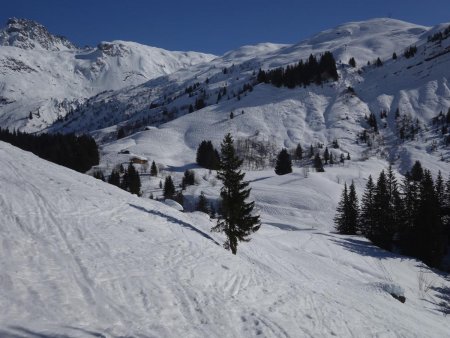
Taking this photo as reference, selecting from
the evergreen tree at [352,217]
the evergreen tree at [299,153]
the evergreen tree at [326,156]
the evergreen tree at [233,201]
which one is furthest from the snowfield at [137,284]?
the evergreen tree at [299,153]

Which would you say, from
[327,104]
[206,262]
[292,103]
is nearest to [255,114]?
[292,103]

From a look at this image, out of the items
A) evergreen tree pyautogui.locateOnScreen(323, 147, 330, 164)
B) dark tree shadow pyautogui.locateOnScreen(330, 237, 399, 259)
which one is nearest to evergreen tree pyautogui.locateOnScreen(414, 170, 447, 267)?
dark tree shadow pyautogui.locateOnScreen(330, 237, 399, 259)

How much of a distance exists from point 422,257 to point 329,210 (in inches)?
1112

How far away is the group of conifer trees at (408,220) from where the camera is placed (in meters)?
47.9

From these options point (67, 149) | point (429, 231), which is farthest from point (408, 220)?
point (67, 149)

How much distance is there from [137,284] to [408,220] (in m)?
49.6

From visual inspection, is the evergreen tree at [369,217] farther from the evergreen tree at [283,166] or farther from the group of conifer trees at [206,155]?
the group of conifer trees at [206,155]

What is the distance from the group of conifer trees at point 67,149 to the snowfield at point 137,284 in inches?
2979

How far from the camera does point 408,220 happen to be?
52.4 meters

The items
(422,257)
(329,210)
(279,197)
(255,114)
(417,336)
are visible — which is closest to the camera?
(417,336)

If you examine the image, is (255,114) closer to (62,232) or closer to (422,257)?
(422,257)

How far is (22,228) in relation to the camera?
1498 cm

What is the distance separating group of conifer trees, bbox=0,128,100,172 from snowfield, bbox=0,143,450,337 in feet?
248

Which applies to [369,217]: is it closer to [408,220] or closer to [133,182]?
[408,220]
